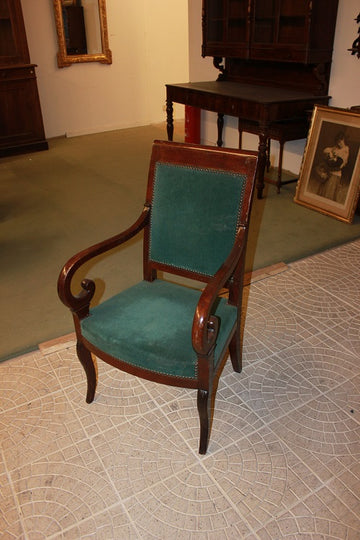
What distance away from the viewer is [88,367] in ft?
5.79

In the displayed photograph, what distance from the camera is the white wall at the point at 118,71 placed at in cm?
550

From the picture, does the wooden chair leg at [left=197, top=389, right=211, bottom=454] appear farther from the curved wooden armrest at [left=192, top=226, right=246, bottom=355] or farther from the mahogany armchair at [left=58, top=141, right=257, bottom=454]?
the curved wooden armrest at [left=192, top=226, right=246, bottom=355]

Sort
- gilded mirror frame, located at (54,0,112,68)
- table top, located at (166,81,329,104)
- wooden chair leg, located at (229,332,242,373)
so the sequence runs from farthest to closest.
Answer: gilded mirror frame, located at (54,0,112,68) → table top, located at (166,81,329,104) → wooden chair leg, located at (229,332,242,373)

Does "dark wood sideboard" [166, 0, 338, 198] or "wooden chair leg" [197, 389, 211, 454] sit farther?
"dark wood sideboard" [166, 0, 338, 198]

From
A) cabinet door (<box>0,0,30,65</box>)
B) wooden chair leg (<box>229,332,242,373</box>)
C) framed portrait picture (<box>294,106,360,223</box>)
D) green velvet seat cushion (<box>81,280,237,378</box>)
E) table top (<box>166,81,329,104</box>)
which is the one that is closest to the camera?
green velvet seat cushion (<box>81,280,237,378</box>)

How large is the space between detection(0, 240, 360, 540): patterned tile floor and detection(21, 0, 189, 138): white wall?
14.9 feet

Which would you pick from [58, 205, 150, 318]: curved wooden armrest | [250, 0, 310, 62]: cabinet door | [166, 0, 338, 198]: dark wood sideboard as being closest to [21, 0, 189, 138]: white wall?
[166, 0, 338, 198]: dark wood sideboard

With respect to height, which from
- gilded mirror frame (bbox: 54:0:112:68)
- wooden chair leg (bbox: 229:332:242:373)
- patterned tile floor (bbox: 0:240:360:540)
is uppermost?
gilded mirror frame (bbox: 54:0:112:68)

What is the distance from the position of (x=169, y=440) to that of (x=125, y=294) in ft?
1.88

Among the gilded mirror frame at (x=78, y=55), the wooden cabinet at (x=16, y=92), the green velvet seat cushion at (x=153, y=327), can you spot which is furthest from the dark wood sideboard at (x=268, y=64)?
the green velvet seat cushion at (x=153, y=327)

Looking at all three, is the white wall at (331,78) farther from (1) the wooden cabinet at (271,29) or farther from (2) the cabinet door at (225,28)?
(2) the cabinet door at (225,28)

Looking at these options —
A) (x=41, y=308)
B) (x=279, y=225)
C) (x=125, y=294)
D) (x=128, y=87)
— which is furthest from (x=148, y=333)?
(x=128, y=87)

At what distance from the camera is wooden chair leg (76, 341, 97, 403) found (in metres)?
1.71

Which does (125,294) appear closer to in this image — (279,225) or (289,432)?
(289,432)
